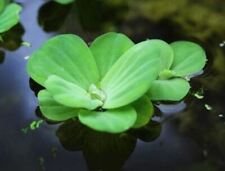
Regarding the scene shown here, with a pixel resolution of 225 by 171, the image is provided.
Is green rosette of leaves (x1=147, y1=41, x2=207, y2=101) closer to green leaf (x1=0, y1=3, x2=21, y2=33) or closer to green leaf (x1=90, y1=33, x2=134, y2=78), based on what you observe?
green leaf (x1=90, y1=33, x2=134, y2=78)

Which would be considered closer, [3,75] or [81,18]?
[3,75]

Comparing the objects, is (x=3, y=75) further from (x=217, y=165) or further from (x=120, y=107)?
(x=217, y=165)

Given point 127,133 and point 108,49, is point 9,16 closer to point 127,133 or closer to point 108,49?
point 108,49

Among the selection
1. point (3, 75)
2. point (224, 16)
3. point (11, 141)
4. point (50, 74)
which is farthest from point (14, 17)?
point (224, 16)

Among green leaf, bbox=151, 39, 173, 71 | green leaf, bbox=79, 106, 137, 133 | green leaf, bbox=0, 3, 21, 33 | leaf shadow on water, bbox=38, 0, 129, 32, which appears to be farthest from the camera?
leaf shadow on water, bbox=38, 0, 129, 32

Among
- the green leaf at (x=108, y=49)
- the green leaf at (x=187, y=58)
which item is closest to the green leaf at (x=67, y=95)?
the green leaf at (x=108, y=49)

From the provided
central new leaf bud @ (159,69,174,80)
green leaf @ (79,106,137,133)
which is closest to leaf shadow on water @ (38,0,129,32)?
central new leaf bud @ (159,69,174,80)
